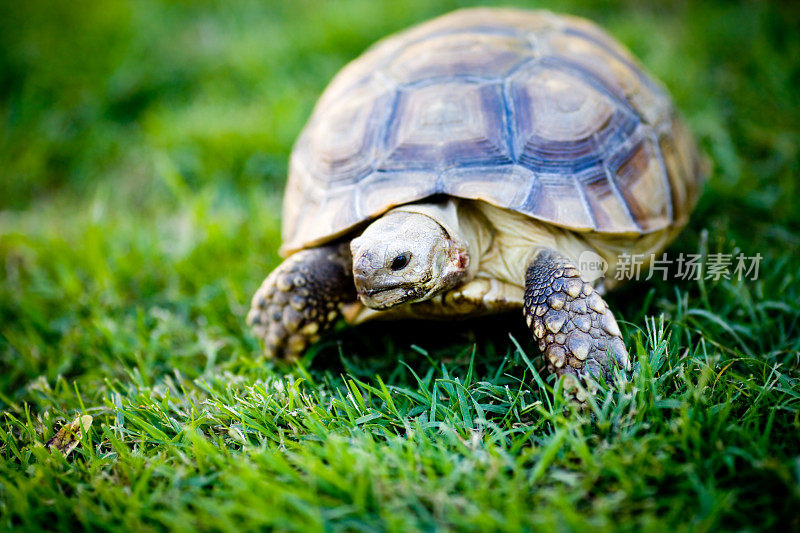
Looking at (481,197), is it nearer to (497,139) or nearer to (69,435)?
(497,139)

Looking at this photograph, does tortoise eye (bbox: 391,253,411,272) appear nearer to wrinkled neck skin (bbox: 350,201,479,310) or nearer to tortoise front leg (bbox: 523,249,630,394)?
wrinkled neck skin (bbox: 350,201,479,310)

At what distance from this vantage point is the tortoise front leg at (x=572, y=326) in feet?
6.38

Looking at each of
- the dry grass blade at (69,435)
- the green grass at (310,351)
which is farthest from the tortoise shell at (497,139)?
the dry grass blade at (69,435)

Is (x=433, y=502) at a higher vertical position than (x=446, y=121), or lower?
lower

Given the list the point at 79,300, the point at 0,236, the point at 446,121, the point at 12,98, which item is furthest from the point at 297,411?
the point at 12,98

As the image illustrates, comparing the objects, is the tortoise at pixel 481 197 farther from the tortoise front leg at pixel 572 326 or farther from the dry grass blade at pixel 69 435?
the dry grass blade at pixel 69 435

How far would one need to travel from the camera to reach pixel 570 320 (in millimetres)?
2012

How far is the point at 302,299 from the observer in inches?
93.0

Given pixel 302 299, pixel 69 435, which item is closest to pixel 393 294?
pixel 302 299

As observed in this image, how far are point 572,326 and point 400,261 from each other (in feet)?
2.25

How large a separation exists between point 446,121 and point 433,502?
5.12ft

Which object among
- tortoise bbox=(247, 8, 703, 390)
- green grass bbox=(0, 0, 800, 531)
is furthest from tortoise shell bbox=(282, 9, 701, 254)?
green grass bbox=(0, 0, 800, 531)

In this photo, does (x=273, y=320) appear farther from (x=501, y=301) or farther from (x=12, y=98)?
(x=12, y=98)

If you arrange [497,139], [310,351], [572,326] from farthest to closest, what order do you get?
[310,351] → [497,139] → [572,326]
